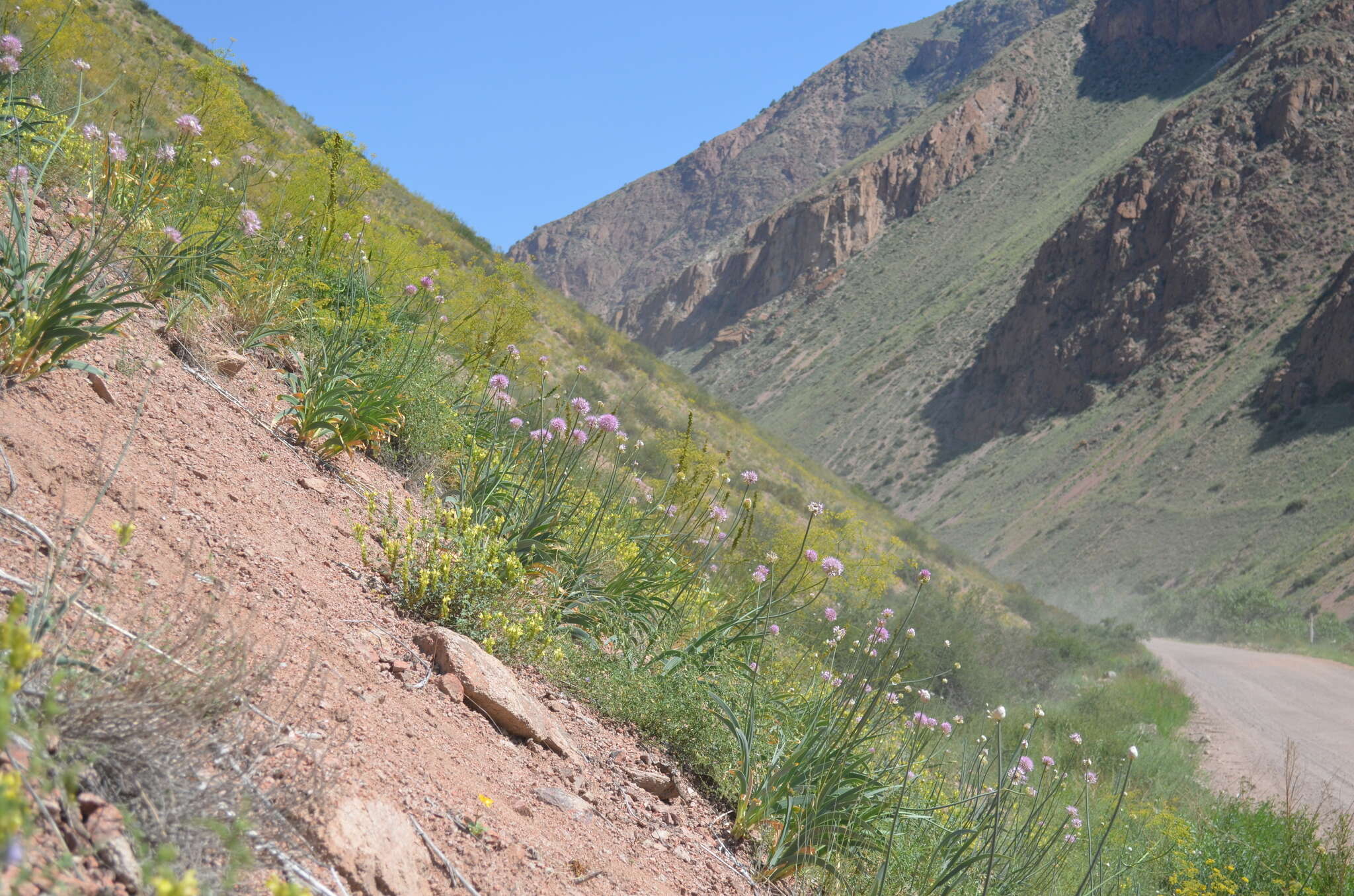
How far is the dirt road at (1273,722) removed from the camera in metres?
8.02

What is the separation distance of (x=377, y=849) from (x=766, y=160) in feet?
555

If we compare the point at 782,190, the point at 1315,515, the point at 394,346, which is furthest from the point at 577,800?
the point at 782,190

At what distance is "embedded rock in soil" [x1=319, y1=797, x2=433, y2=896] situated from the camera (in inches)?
78.4

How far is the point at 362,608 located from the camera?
3.41 m

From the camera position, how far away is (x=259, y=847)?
1809 millimetres

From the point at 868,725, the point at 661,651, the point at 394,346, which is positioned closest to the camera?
the point at 661,651

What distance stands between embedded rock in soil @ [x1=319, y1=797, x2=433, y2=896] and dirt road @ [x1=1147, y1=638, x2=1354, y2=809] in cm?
550

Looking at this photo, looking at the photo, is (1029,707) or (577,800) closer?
Answer: (577,800)

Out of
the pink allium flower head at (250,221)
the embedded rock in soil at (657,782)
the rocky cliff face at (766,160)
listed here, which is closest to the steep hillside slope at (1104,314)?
the embedded rock in soil at (657,782)

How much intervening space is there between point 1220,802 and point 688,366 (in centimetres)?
8885

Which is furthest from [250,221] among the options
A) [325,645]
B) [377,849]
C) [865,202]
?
[865,202]

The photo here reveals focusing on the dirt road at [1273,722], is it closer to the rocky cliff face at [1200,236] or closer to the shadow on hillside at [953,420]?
the rocky cliff face at [1200,236]

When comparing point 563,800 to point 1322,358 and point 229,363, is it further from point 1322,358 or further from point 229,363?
point 1322,358

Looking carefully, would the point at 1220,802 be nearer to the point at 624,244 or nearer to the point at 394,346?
the point at 394,346
